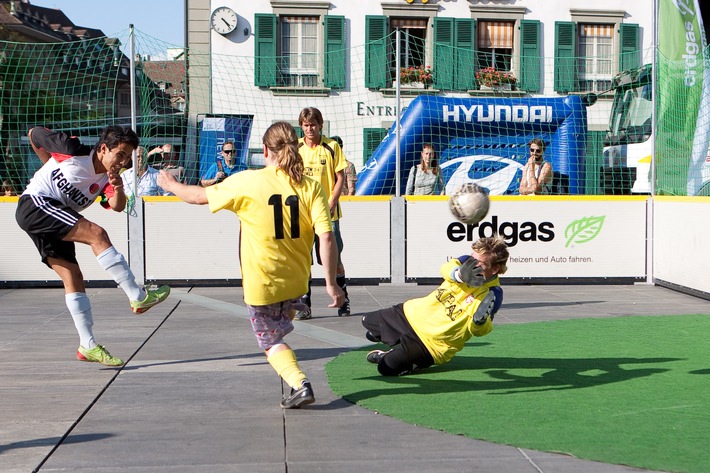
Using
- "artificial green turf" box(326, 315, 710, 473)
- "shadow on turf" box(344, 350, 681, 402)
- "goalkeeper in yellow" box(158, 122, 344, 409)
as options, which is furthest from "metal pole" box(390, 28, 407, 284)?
"goalkeeper in yellow" box(158, 122, 344, 409)

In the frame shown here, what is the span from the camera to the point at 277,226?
5.67 m

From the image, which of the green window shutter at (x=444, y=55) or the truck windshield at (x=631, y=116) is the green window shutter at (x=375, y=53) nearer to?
the green window shutter at (x=444, y=55)

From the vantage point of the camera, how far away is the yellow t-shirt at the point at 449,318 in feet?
20.9

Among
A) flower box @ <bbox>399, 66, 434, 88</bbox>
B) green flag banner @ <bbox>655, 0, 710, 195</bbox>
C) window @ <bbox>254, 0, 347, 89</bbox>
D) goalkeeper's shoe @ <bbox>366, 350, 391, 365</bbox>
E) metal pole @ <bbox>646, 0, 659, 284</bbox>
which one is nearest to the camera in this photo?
goalkeeper's shoe @ <bbox>366, 350, 391, 365</bbox>

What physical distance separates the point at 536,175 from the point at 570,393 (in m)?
7.71

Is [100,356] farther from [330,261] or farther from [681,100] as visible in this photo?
[681,100]

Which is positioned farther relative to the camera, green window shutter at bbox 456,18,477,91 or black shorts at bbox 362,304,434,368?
green window shutter at bbox 456,18,477,91

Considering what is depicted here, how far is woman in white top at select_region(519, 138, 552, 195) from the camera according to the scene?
13500 mm

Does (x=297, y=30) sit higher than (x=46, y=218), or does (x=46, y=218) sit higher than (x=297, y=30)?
(x=297, y=30)

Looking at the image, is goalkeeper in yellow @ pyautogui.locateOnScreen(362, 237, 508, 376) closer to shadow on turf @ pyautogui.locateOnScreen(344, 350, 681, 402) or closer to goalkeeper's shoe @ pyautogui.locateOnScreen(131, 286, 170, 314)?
shadow on turf @ pyautogui.locateOnScreen(344, 350, 681, 402)

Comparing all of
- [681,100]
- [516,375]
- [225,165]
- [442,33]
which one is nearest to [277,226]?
[516,375]

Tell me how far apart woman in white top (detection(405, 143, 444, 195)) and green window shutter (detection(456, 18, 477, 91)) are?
320 cm

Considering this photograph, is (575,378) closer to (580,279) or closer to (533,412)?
(533,412)

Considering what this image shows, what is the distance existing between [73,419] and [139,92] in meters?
8.53
